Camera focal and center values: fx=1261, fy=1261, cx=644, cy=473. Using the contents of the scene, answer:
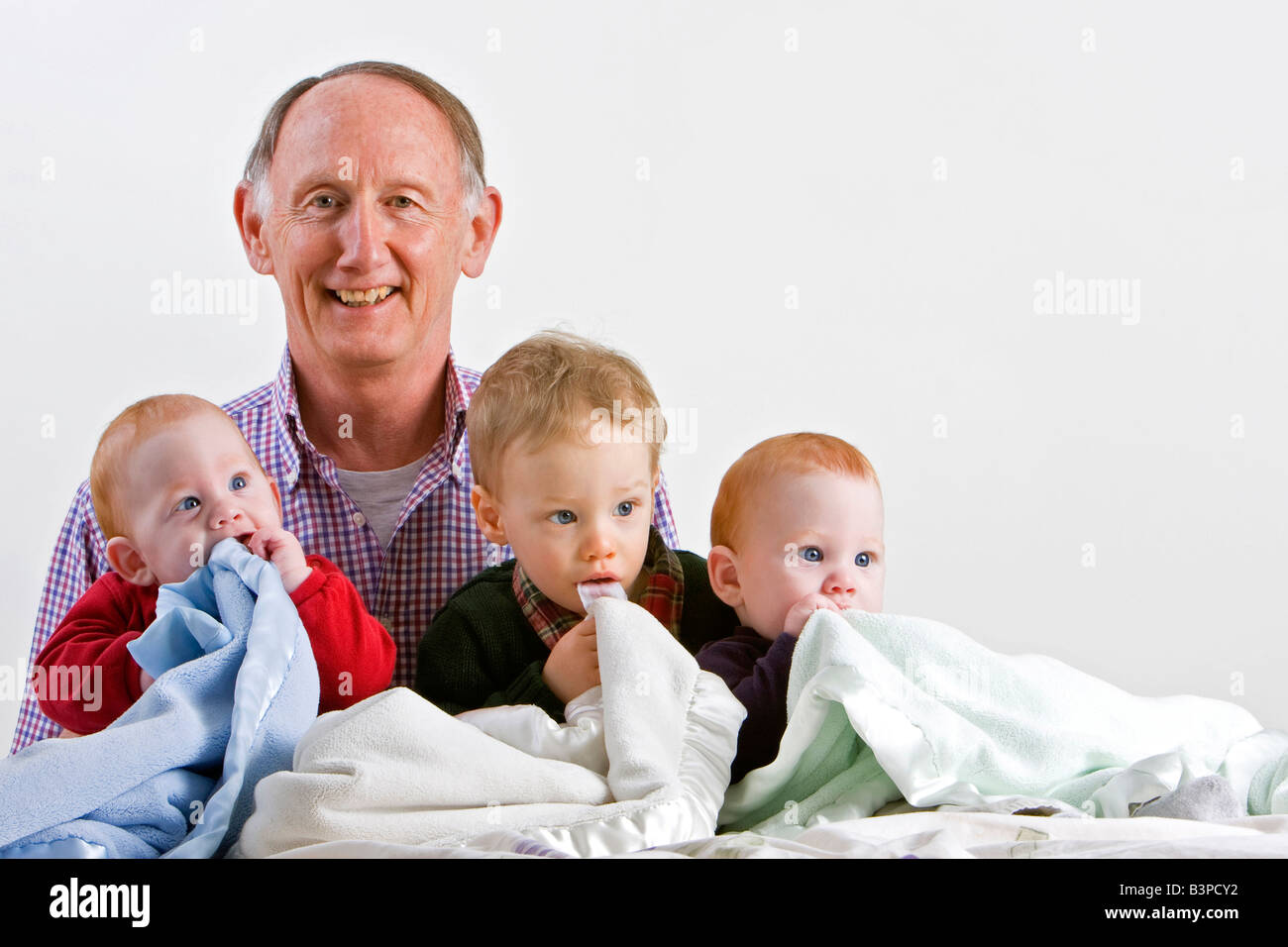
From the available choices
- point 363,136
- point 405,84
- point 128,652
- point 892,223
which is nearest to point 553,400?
point 128,652

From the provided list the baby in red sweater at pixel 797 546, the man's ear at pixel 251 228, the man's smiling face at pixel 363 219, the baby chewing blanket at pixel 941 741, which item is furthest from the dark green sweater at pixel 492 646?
the man's ear at pixel 251 228

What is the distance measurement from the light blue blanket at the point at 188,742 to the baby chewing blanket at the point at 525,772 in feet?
0.20

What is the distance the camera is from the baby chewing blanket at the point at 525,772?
104 centimetres

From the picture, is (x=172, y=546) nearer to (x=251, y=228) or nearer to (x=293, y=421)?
(x=293, y=421)

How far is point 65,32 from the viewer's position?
7.59 feet

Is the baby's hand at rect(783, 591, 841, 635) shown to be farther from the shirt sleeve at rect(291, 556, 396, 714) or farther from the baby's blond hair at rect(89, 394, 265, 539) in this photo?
the baby's blond hair at rect(89, 394, 265, 539)

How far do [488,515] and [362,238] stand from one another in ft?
1.87

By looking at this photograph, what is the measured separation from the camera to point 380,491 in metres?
1.89

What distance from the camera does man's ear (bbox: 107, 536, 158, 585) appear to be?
1.37 m

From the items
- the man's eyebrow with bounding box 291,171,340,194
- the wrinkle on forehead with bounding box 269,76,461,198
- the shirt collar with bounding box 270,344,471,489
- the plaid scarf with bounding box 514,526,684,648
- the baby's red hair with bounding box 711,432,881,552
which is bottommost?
the plaid scarf with bounding box 514,526,684,648

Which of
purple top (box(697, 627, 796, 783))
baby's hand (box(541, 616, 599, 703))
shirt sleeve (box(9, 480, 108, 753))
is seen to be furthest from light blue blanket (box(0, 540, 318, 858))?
shirt sleeve (box(9, 480, 108, 753))

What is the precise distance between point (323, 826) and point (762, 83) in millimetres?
1859

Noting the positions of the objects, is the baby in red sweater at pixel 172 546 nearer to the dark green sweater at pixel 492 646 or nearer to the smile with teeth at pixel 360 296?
the dark green sweater at pixel 492 646

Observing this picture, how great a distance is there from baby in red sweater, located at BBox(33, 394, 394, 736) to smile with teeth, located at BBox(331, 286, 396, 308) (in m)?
0.54
